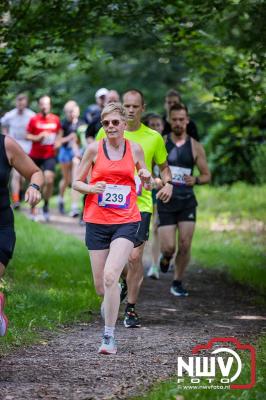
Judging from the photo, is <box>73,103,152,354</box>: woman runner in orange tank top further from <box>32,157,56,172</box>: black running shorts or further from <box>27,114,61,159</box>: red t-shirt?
<box>32,157,56,172</box>: black running shorts

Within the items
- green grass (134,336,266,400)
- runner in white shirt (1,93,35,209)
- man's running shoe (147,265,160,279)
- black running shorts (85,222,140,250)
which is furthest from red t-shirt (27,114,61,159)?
green grass (134,336,266,400)

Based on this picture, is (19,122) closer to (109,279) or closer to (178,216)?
(178,216)

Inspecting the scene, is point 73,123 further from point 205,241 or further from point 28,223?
point 205,241

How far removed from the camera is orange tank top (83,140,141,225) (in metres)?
7.74

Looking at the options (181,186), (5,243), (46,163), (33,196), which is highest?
(33,196)

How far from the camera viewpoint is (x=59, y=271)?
40.1ft

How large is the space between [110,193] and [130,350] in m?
1.28

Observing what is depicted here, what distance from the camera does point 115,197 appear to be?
7.73 metres

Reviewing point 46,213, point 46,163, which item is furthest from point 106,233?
point 46,213

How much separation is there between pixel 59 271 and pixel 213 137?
47.4 feet

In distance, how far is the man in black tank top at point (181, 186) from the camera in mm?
11102

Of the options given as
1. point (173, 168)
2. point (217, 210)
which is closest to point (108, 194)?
point (173, 168)

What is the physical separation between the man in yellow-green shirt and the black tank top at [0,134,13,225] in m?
2.41

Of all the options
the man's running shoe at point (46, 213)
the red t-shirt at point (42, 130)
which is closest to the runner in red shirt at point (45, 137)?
the red t-shirt at point (42, 130)
